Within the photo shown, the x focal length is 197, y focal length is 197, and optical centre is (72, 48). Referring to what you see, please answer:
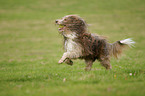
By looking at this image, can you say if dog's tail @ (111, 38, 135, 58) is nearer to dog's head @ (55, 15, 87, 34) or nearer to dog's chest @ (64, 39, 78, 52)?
dog's head @ (55, 15, 87, 34)

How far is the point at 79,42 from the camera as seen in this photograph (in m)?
6.73

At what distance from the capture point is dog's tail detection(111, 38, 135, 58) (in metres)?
7.49

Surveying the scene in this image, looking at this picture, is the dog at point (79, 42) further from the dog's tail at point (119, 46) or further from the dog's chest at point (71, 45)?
the dog's tail at point (119, 46)

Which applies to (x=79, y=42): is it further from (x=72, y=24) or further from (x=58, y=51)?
(x=58, y=51)

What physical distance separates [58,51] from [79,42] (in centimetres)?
938

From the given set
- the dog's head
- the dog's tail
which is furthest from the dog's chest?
the dog's tail

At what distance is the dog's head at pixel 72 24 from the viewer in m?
6.77

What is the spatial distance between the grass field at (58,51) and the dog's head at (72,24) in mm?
542

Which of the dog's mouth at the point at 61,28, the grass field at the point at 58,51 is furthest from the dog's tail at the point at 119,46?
the dog's mouth at the point at 61,28

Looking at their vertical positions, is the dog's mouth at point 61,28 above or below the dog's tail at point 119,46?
above

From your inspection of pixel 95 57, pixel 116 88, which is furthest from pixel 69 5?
pixel 116 88

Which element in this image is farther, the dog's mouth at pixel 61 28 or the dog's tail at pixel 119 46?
the dog's tail at pixel 119 46

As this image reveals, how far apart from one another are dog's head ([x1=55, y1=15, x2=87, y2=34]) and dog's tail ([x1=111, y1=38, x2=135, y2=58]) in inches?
56.8

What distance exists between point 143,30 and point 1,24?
808 inches
